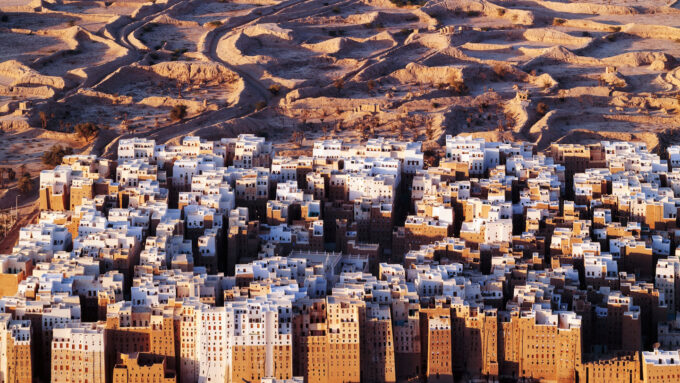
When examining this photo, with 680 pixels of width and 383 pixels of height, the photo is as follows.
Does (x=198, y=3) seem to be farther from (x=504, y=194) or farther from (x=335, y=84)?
(x=504, y=194)

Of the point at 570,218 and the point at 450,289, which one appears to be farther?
the point at 570,218

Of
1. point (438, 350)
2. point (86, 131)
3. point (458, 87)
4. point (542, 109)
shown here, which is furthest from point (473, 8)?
point (438, 350)

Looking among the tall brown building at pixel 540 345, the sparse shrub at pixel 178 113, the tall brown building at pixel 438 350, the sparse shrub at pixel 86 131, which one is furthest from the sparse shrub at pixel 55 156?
the tall brown building at pixel 540 345

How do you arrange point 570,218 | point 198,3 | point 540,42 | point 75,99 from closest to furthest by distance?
point 570,218
point 75,99
point 540,42
point 198,3

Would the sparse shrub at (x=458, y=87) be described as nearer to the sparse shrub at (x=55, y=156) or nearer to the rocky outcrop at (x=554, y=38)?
the rocky outcrop at (x=554, y=38)

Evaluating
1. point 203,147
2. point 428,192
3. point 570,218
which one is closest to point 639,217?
point 570,218

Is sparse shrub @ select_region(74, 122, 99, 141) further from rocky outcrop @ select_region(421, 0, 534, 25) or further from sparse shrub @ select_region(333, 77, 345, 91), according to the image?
rocky outcrop @ select_region(421, 0, 534, 25)
